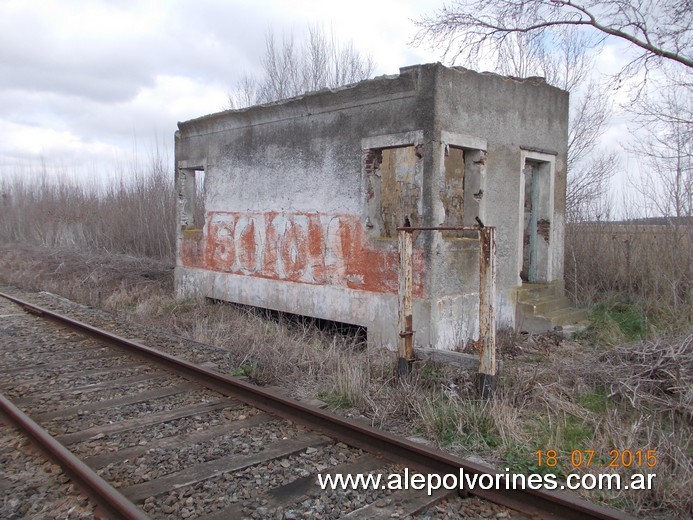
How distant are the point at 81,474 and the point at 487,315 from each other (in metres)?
3.53

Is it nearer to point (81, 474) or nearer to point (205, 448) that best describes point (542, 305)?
point (205, 448)

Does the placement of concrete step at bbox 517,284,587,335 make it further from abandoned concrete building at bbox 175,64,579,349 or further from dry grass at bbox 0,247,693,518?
dry grass at bbox 0,247,693,518

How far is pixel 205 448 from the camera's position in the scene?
441cm

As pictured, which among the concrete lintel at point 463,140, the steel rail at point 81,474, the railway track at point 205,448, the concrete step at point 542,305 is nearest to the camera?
the steel rail at point 81,474

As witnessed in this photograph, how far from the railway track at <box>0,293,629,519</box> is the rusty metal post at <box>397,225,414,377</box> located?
1.33 metres

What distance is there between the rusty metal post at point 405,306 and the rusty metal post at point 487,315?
815mm

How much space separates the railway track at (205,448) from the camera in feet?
11.5

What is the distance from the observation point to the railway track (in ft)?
11.5

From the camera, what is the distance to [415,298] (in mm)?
7613

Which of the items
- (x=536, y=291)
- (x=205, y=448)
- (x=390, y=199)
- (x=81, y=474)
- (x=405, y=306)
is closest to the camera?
(x=81, y=474)
